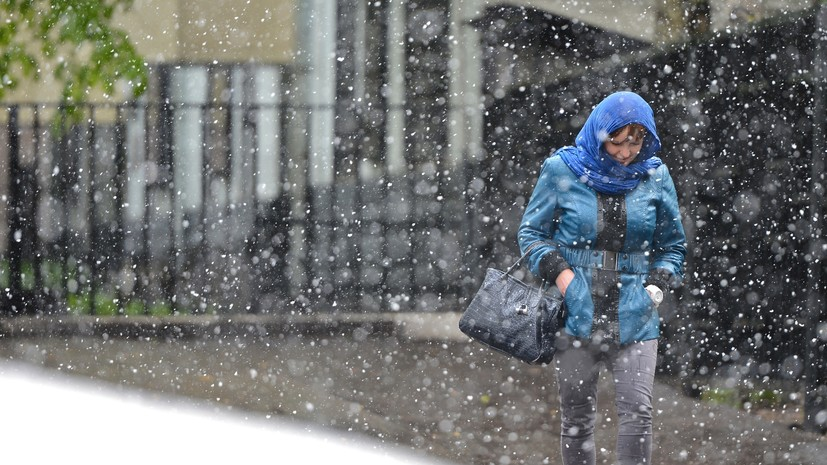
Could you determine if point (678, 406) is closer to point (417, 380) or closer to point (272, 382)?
point (417, 380)

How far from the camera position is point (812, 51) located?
5879 millimetres

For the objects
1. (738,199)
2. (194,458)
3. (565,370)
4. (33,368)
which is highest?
(738,199)

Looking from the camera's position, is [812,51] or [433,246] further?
[433,246]

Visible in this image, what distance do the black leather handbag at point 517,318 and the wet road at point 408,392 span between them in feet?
4.45

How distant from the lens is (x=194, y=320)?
8.21m

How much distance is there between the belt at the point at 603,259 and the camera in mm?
3779

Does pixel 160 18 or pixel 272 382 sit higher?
pixel 160 18

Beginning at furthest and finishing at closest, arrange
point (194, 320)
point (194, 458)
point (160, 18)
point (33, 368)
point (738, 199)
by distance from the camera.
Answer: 1. point (160, 18)
2. point (194, 320)
3. point (33, 368)
4. point (738, 199)
5. point (194, 458)

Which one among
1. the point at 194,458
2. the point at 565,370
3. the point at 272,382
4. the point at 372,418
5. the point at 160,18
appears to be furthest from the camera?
the point at 160,18

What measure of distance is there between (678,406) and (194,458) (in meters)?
3.10

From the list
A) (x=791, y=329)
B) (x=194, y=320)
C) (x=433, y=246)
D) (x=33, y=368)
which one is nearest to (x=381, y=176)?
(x=433, y=246)

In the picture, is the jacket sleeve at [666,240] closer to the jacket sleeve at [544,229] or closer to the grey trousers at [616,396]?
the grey trousers at [616,396]

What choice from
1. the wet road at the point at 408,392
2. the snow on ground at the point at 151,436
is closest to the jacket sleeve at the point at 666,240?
the wet road at the point at 408,392

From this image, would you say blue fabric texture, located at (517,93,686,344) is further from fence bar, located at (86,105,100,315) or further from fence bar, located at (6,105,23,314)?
fence bar, located at (6,105,23,314)
